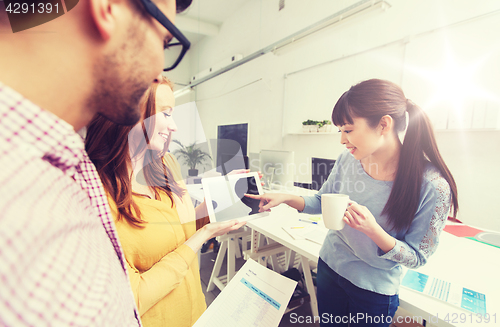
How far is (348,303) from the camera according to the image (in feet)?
3.23

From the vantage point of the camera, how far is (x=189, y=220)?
97 cm

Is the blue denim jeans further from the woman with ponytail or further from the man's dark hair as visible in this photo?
the man's dark hair

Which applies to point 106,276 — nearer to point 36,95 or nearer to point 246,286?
point 36,95

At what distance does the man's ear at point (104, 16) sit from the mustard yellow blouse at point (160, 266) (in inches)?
21.4

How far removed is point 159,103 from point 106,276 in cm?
77

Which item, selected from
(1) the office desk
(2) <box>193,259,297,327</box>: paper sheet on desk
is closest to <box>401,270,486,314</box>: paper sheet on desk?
(1) the office desk

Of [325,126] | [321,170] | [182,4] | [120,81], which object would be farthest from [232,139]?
[120,81]

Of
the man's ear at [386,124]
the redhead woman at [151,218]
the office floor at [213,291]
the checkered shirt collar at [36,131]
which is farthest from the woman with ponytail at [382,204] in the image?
the office floor at [213,291]

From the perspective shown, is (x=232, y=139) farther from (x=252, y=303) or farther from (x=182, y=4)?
(x=182, y=4)

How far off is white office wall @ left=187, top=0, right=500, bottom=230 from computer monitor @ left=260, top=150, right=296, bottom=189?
3.79 ft

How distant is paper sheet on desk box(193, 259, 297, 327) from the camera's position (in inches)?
28.2

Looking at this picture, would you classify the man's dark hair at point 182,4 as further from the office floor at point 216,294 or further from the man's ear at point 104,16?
the office floor at point 216,294

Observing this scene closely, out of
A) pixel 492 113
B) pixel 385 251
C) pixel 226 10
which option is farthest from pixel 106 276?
pixel 226 10

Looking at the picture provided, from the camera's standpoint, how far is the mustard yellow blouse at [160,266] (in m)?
0.68
